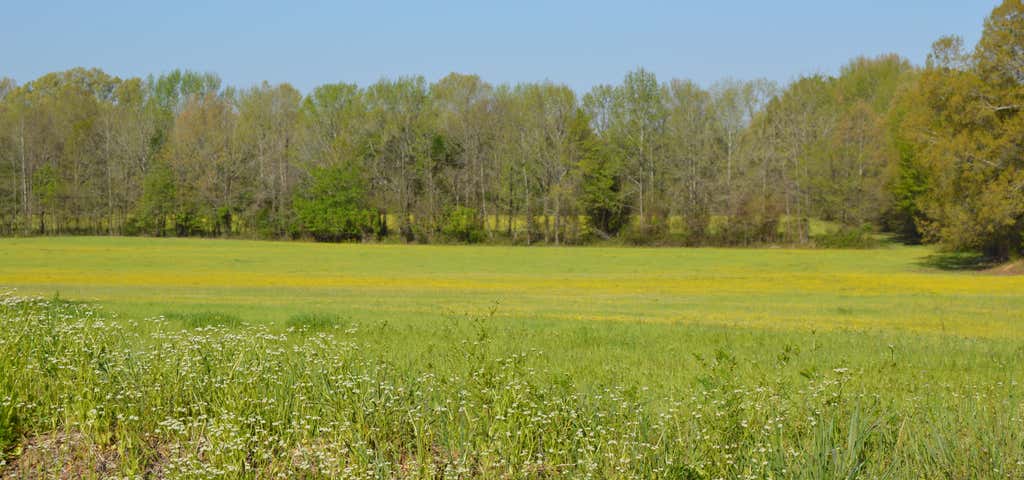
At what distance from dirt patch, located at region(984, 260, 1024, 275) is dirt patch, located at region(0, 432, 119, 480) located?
4714 cm

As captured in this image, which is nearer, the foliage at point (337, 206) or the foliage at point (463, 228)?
the foliage at point (463, 228)

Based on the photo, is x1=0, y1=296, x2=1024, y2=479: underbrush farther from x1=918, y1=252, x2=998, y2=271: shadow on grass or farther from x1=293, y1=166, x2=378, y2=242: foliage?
x1=293, y1=166, x2=378, y2=242: foliage

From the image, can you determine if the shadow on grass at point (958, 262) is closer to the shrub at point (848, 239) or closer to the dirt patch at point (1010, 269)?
the dirt patch at point (1010, 269)

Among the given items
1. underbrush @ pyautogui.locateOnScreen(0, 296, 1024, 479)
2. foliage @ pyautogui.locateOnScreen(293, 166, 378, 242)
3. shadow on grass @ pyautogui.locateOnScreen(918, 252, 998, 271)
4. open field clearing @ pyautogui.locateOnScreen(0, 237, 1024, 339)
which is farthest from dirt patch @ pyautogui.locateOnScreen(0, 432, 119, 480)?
foliage @ pyautogui.locateOnScreen(293, 166, 378, 242)

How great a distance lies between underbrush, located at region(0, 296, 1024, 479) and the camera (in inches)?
223

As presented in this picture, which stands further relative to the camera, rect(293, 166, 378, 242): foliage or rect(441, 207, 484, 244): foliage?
rect(293, 166, 378, 242): foliage

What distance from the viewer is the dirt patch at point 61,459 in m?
6.06

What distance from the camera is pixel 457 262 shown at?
54625mm

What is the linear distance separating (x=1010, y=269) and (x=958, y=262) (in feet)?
25.1

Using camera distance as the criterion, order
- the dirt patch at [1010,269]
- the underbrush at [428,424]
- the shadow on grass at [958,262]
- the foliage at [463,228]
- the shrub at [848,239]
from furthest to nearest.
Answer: the foliage at [463,228]
the shrub at [848,239]
the shadow on grass at [958,262]
the dirt patch at [1010,269]
the underbrush at [428,424]

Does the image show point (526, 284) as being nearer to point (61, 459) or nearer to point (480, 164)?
point (61, 459)

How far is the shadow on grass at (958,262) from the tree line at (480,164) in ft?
31.2

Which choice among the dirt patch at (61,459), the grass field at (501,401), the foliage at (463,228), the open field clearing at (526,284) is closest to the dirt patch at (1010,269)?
the open field clearing at (526,284)

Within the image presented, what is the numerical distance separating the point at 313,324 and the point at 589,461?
9.63m
